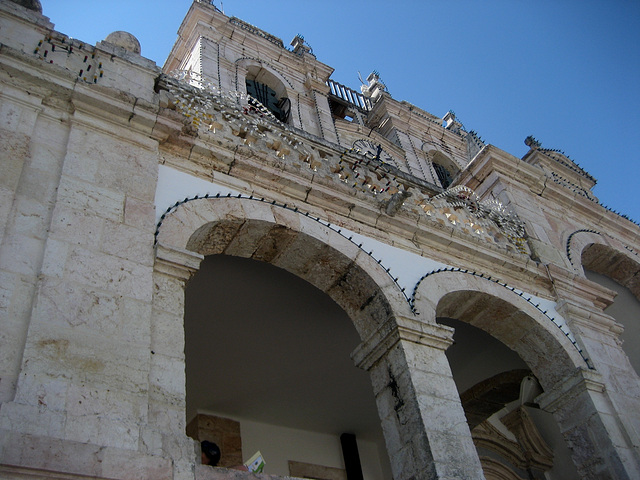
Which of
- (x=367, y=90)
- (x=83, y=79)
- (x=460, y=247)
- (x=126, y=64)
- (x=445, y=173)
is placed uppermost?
(x=367, y=90)

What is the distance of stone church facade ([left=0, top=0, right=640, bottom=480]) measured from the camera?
12.2 feet

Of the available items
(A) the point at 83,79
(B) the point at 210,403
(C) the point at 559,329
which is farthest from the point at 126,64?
(C) the point at 559,329

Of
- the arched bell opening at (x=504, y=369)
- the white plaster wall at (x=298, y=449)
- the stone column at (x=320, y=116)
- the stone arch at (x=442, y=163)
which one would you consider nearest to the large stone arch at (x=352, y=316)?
the arched bell opening at (x=504, y=369)

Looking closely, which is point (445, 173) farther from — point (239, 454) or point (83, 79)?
point (83, 79)

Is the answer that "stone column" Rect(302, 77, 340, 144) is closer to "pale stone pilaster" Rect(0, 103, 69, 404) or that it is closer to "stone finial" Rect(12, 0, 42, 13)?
"stone finial" Rect(12, 0, 42, 13)

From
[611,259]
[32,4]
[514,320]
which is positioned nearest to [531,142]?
[611,259]

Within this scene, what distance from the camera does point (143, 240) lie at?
463cm

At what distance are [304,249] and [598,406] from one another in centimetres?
321

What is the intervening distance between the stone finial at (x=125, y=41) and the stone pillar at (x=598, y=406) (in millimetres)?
5332

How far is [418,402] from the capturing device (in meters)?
5.02

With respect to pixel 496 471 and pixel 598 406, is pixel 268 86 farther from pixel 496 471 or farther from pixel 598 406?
pixel 598 406

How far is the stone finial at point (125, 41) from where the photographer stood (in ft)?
21.5

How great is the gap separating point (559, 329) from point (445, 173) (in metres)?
8.69

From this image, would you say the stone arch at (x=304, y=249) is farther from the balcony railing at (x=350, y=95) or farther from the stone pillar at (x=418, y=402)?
the balcony railing at (x=350, y=95)
